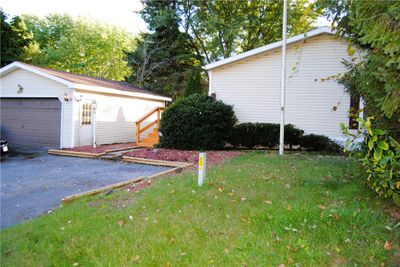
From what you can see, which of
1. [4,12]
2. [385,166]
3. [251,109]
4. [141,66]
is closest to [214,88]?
[251,109]

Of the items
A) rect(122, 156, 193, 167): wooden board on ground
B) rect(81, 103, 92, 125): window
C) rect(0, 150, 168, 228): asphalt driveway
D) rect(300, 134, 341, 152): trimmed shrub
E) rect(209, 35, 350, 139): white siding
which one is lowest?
rect(0, 150, 168, 228): asphalt driveway

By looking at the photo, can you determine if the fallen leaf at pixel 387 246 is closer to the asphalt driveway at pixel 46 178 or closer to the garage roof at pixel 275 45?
the asphalt driveway at pixel 46 178

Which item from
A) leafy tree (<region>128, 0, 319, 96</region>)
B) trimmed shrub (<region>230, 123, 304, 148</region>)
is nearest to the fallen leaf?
trimmed shrub (<region>230, 123, 304, 148</region>)

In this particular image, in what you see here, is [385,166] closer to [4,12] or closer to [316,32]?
[316,32]

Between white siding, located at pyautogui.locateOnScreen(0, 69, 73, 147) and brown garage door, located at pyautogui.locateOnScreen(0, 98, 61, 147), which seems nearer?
white siding, located at pyautogui.locateOnScreen(0, 69, 73, 147)

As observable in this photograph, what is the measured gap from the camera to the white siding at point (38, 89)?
38.8 feet

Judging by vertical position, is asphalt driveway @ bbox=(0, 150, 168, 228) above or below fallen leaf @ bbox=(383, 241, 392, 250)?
below

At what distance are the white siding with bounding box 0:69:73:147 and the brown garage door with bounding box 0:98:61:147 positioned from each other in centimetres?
26

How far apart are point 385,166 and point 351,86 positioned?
302 cm

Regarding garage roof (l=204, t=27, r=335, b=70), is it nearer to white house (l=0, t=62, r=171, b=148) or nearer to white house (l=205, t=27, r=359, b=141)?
white house (l=205, t=27, r=359, b=141)

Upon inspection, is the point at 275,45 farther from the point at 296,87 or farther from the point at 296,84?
the point at 296,87

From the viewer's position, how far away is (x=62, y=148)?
1188 cm

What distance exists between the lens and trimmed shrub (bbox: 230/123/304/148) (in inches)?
416

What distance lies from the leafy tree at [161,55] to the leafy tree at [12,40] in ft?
28.5
